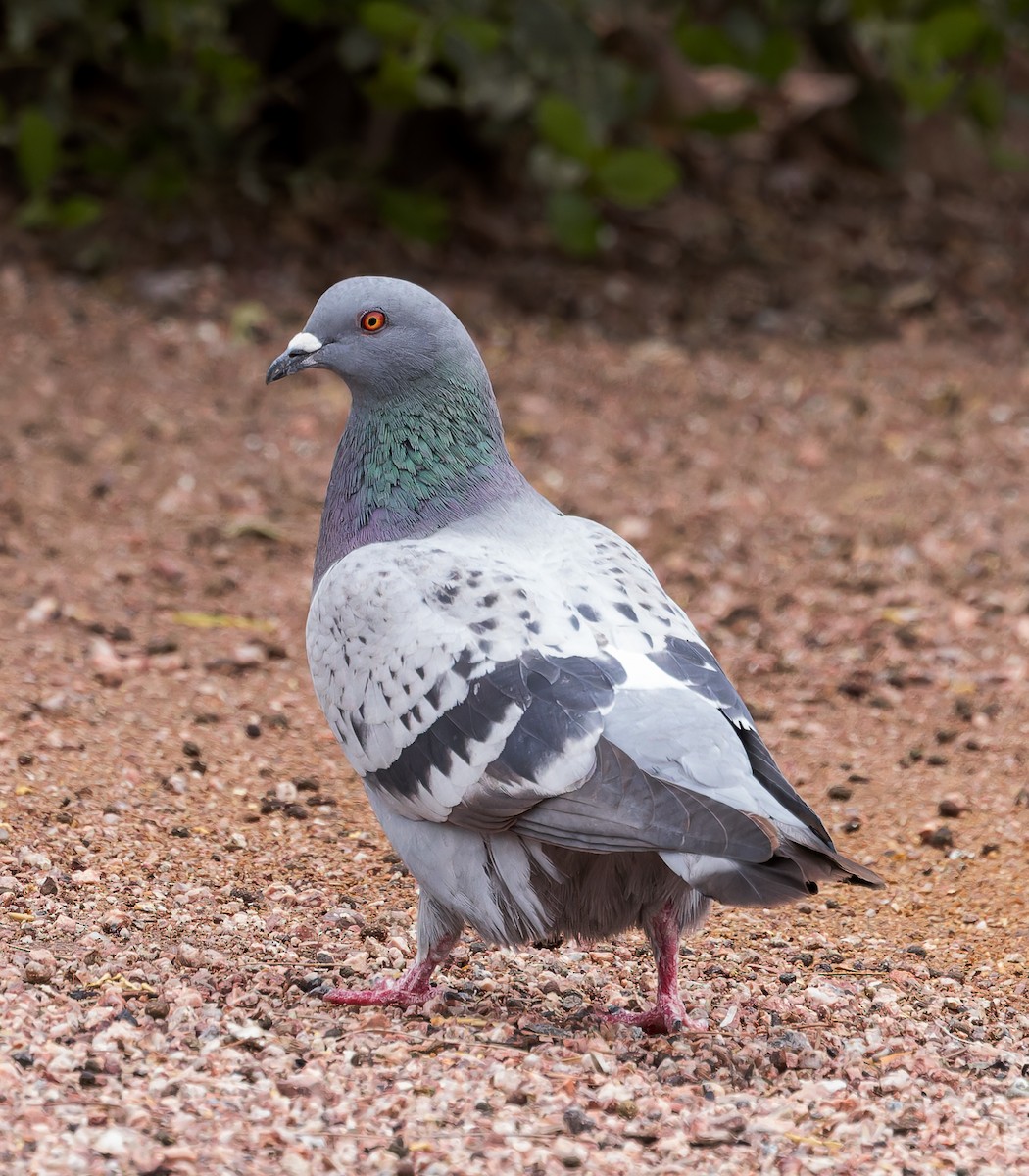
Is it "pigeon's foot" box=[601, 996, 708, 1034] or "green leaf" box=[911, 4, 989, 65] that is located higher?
"green leaf" box=[911, 4, 989, 65]

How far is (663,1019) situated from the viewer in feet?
13.2

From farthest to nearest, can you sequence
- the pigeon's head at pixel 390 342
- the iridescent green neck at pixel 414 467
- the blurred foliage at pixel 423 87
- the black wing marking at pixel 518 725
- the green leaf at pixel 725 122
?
the green leaf at pixel 725 122 < the blurred foliage at pixel 423 87 < the pigeon's head at pixel 390 342 < the iridescent green neck at pixel 414 467 < the black wing marking at pixel 518 725

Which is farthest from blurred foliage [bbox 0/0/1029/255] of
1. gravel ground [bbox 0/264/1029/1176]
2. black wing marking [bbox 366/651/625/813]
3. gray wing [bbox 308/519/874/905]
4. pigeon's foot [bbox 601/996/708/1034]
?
pigeon's foot [bbox 601/996/708/1034]

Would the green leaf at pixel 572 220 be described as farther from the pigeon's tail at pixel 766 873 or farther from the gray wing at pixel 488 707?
the pigeon's tail at pixel 766 873

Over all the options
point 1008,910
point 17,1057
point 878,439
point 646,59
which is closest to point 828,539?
point 878,439

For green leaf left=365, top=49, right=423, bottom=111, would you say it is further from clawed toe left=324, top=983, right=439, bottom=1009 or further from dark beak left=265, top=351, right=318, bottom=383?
clawed toe left=324, top=983, right=439, bottom=1009

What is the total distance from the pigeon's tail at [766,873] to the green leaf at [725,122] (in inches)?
268

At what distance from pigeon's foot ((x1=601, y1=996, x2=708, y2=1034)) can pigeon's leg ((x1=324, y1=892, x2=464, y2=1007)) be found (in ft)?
1.39

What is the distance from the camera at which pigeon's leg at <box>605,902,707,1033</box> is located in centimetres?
401

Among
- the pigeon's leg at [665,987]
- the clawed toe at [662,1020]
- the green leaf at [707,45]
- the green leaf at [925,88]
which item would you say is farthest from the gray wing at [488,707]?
the green leaf at [925,88]

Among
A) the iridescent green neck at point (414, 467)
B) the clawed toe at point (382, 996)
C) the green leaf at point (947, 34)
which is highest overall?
the green leaf at point (947, 34)

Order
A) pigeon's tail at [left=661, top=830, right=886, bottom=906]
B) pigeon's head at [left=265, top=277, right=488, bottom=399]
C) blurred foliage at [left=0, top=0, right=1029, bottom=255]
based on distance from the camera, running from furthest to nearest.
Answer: blurred foliage at [left=0, top=0, right=1029, bottom=255], pigeon's head at [left=265, top=277, right=488, bottom=399], pigeon's tail at [left=661, top=830, right=886, bottom=906]

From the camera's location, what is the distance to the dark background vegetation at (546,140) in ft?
30.1

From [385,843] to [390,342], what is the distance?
1.57 m
